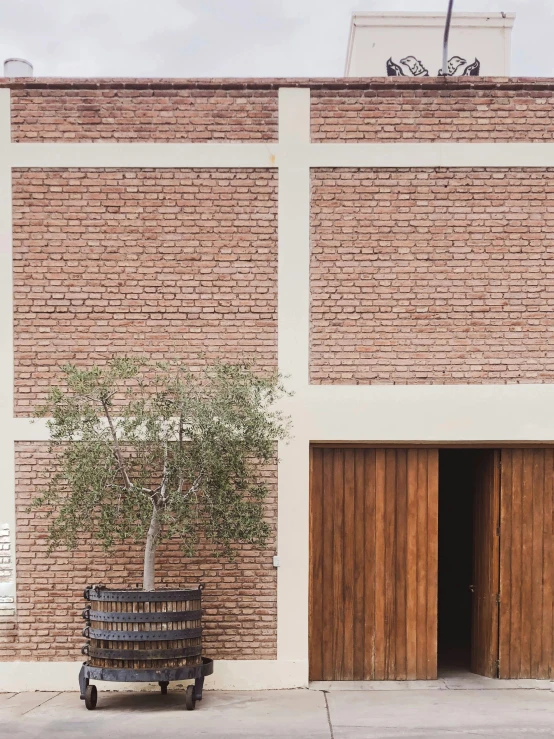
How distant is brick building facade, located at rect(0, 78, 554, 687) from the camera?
7.49 m

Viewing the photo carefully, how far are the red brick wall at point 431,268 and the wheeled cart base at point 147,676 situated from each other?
10.7ft

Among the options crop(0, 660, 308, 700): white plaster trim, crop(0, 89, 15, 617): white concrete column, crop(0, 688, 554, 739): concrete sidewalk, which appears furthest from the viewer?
crop(0, 89, 15, 617): white concrete column

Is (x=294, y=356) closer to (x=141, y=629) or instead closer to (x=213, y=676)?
(x=141, y=629)

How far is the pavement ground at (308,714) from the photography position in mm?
5988

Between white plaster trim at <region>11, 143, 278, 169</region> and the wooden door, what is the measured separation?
3.26 meters

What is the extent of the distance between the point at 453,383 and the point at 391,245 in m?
1.63

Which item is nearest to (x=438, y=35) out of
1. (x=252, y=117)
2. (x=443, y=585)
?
(x=252, y=117)

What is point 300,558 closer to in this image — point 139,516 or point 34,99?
point 139,516

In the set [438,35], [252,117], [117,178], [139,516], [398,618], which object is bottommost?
[398,618]

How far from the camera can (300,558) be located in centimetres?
739

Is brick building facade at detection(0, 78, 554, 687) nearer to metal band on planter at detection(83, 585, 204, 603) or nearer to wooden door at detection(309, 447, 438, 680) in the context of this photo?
wooden door at detection(309, 447, 438, 680)

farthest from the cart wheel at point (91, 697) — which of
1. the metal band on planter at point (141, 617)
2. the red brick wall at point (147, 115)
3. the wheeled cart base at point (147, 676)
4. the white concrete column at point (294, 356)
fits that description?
the red brick wall at point (147, 115)

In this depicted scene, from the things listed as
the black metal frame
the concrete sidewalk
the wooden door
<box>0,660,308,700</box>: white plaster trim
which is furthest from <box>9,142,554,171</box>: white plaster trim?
the concrete sidewalk

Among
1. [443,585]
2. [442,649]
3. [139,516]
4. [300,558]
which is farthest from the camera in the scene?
[443,585]
